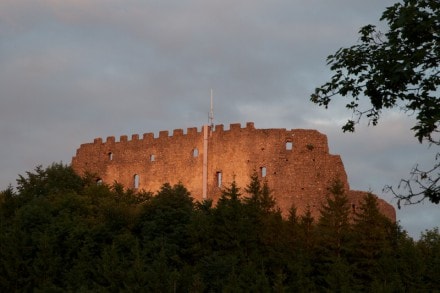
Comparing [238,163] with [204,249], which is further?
[238,163]

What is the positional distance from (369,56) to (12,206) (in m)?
41.0

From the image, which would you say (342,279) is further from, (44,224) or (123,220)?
(44,224)

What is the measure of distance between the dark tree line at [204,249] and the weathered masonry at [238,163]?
13.7 ft

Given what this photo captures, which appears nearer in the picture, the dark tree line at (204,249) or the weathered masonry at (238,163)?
the dark tree line at (204,249)

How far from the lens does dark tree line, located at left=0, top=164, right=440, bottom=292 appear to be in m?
39.8

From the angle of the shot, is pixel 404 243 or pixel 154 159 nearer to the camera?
pixel 404 243

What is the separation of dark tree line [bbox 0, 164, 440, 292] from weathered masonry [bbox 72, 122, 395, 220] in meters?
4.19

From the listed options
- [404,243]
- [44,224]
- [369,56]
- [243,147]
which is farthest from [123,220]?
[369,56]

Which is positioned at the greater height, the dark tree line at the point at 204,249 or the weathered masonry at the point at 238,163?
the weathered masonry at the point at 238,163

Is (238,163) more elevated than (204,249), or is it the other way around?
(238,163)

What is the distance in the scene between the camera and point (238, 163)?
55.1m

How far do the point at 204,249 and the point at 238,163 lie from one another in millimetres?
12803

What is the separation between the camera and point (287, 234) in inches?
1761

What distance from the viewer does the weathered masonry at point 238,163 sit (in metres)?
53.6
